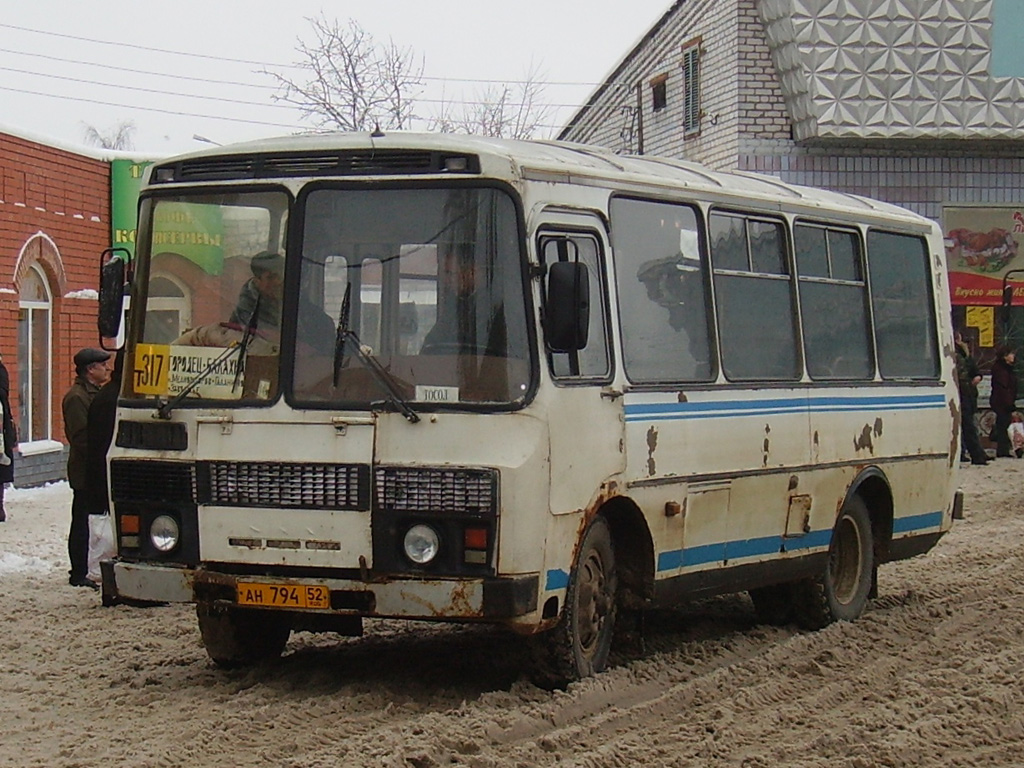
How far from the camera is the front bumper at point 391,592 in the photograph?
8.06 m

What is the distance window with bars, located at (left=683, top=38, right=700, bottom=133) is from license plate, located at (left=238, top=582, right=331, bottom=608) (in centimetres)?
1950

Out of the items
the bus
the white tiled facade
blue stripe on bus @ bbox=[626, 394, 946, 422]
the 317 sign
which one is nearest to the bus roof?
the bus

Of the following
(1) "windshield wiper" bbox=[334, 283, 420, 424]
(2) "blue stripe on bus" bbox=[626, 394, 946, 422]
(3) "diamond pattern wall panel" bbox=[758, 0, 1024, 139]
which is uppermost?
(3) "diamond pattern wall panel" bbox=[758, 0, 1024, 139]

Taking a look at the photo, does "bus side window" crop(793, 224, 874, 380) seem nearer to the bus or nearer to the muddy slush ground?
the bus

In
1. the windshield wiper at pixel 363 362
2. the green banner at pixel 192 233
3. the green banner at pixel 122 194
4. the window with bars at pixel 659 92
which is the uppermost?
the window with bars at pixel 659 92

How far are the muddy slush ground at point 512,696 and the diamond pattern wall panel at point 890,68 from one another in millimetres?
12695

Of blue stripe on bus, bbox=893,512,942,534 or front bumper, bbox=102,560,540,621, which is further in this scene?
blue stripe on bus, bbox=893,512,942,534

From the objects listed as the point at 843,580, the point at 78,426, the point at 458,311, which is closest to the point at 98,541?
the point at 78,426

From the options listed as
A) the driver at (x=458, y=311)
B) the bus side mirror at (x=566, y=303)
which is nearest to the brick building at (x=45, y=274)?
the driver at (x=458, y=311)

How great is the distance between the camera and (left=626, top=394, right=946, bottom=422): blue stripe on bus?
9.41 metres

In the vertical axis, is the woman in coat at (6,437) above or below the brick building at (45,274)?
below

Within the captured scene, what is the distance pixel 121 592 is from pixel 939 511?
6481mm

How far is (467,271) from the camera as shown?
327 inches

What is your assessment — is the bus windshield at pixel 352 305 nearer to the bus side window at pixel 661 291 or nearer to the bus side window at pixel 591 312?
the bus side window at pixel 591 312
